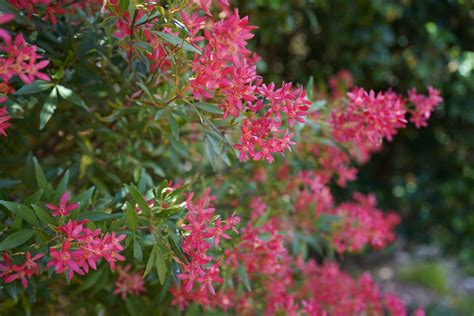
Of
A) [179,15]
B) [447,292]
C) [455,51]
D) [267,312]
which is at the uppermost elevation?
[179,15]

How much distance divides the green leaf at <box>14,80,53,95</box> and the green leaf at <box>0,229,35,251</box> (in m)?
0.34

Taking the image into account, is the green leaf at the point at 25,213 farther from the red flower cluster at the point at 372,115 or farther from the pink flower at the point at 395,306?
the pink flower at the point at 395,306

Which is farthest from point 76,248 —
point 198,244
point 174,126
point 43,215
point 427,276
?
point 427,276

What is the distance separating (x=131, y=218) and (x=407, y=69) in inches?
87.8

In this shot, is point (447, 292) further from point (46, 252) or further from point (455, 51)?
point (46, 252)

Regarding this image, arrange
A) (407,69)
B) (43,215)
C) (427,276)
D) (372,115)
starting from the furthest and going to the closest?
1. (427,276)
2. (407,69)
3. (372,115)
4. (43,215)

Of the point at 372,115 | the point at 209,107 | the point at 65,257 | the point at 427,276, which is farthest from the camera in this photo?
the point at 427,276

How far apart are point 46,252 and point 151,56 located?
1.78ft

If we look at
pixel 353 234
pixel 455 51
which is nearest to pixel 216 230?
pixel 353 234

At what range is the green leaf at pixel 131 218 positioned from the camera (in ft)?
4.35

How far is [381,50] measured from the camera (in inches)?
119

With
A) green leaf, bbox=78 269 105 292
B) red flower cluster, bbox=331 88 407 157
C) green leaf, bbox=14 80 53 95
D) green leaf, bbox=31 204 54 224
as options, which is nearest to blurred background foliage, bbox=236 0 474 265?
red flower cluster, bbox=331 88 407 157

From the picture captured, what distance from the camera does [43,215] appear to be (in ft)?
4.18

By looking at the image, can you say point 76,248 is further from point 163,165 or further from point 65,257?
point 163,165
